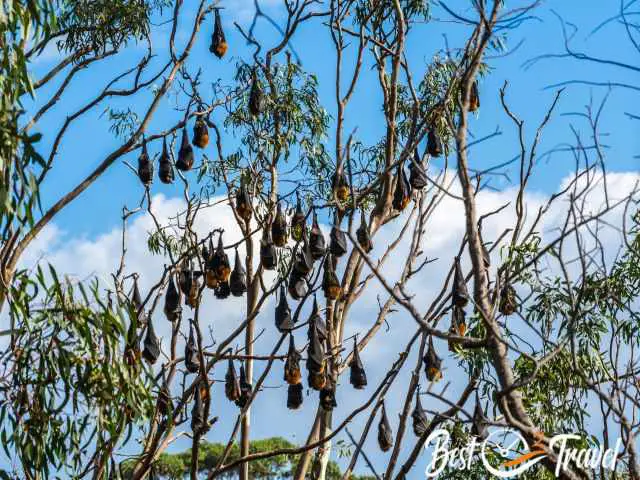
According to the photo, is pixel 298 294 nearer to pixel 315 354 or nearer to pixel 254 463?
pixel 315 354

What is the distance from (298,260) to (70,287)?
201cm

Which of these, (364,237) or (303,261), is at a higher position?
(364,237)

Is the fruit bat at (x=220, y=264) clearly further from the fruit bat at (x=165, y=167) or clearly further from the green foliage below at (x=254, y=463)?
the green foliage below at (x=254, y=463)

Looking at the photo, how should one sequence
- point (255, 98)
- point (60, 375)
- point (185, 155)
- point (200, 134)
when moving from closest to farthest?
point (60, 375) → point (185, 155) → point (255, 98) → point (200, 134)

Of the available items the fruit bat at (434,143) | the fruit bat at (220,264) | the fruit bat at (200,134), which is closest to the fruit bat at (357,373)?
the fruit bat at (220,264)

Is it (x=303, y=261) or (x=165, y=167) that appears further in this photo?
(x=165, y=167)

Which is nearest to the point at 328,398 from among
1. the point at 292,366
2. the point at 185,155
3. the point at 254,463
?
the point at 292,366

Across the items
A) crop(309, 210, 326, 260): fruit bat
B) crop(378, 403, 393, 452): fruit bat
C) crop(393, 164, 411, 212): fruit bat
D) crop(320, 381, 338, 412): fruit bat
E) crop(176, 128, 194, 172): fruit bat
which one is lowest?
crop(378, 403, 393, 452): fruit bat

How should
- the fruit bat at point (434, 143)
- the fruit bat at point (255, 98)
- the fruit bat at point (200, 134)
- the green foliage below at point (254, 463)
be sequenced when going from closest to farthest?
the fruit bat at point (434, 143)
the fruit bat at point (255, 98)
the fruit bat at point (200, 134)
the green foliage below at point (254, 463)

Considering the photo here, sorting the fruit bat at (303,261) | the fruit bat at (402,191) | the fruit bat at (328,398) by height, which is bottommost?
the fruit bat at (328,398)

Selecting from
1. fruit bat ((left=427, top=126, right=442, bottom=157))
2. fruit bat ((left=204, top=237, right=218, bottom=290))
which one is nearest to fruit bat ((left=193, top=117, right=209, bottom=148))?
fruit bat ((left=204, top=237, right=218, bottom=290))

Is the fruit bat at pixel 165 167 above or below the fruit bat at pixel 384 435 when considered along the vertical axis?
above

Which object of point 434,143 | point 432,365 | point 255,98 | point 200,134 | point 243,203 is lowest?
point 432,365

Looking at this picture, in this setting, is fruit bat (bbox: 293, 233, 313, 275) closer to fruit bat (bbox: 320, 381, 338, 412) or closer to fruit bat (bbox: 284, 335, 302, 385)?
fruit bat (bbox: 284, 335, 302, 385)
